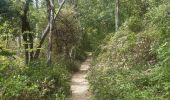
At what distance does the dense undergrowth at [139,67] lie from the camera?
10.7 m

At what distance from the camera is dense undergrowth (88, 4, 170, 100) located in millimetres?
10727

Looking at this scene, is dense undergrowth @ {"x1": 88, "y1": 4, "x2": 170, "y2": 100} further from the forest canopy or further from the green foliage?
the green foliage

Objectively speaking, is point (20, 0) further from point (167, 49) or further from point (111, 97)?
point (167, 49)

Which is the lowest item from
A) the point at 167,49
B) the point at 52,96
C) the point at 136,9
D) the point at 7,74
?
the point at 52,96

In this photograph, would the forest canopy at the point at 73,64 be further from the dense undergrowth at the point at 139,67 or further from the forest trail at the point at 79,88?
the forest trail at the point at 79,88

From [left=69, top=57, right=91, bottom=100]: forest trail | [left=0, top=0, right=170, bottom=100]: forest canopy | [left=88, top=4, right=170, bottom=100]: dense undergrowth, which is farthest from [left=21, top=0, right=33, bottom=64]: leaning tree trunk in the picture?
[left=88, top=4, right=170, bottom=100]: dense undergrowth

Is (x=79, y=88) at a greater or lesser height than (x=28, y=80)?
lesser

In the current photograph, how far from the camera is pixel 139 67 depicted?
46.8 ft

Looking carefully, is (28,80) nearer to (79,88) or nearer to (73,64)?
(79,88)

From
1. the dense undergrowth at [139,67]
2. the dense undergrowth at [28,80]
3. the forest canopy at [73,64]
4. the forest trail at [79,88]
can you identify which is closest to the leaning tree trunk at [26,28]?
the forest canopy at [73,64]

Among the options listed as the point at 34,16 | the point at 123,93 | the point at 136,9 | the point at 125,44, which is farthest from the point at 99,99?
the point at 136,9

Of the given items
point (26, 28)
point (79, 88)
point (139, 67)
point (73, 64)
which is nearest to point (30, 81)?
point (139, 67)

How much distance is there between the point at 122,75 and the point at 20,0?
7.56m

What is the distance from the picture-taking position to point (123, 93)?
38.1 ft
